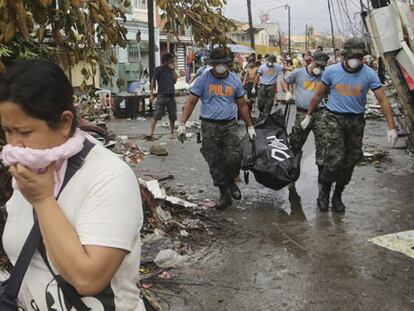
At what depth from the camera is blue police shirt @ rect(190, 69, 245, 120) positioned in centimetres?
609

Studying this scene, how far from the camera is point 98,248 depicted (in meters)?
1.42

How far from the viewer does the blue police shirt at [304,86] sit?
739 centimetres

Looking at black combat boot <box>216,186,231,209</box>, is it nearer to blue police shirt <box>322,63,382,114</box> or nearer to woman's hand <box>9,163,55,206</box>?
blue police shirt <box>322,63,382,114</box>

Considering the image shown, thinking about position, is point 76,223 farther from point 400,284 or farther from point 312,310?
point 400,284

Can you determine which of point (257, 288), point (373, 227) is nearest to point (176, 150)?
point (373, 227)

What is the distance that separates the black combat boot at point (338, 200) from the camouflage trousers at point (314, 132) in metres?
0.35

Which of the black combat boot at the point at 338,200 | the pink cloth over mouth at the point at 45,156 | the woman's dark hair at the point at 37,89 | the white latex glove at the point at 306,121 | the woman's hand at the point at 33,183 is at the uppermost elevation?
the woman's dark hair at the point at 37,89

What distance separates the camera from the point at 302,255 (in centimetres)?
474

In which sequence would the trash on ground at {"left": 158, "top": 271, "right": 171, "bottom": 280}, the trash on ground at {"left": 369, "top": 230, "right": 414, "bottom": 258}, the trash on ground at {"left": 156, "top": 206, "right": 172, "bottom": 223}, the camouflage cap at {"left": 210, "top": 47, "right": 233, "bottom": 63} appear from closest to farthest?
the trash on ground at {"left": 158, "top": 271, "right": 171, "bottom": 280} < the trash on ground at {"left": 369, "top": 230, "right": 414, "bottom": 258} < the trash on ground at {"left": 156, "top": 206, "right": 172, "bottom": 223} < the camouflage cap at {"left": 210, "top": 47, "right": 233, "bottom": 63}

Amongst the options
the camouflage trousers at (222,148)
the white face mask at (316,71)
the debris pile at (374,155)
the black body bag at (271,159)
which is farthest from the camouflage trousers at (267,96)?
the camouflage trousers at (222,148)

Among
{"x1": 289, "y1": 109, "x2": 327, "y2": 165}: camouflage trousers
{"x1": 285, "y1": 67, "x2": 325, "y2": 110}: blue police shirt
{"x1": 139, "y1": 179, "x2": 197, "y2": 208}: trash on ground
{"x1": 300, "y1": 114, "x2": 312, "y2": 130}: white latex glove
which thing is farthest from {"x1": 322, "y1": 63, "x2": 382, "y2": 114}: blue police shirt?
{"x1": 139, "y1": 179, "x2": 197, "y2": 208}: trash on ground

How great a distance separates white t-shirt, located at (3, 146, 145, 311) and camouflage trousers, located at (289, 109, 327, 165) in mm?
4613

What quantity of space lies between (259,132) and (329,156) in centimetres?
104

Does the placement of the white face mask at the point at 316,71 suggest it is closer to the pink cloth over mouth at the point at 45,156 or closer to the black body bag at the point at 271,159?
the black body bag at the point at 271,159
